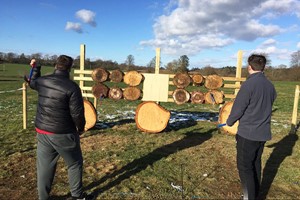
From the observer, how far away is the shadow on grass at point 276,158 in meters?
4.68

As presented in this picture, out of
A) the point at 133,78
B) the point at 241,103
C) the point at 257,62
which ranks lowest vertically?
the point at 241,103

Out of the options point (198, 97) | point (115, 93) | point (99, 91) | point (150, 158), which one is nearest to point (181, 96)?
point (198, 97)

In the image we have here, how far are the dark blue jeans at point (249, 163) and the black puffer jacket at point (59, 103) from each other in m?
2.14

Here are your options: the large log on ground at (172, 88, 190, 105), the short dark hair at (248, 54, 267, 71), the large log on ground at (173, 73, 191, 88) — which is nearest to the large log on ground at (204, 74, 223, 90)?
the large log on ground at (173, 73, 191, 88)

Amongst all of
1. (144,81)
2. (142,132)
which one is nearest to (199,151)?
(142,132)

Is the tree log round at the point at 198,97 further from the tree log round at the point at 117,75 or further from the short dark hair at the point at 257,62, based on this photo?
the short dark hair at the point at 257,62

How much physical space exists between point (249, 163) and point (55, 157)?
2564 millimetres

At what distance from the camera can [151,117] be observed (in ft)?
26.4

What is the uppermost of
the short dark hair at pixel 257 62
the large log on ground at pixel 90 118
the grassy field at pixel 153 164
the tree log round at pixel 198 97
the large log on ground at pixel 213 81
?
the short dark hair at pixel 257 62

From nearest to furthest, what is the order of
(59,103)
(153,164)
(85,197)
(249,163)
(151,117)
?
1. (59,103)
2. (249,163)
3. (85,197)
4. (153,164)
5. (151,117)

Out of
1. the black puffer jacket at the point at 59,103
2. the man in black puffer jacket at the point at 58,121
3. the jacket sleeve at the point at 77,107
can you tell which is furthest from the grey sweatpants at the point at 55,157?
the jacket sleeve at the point at 77,107

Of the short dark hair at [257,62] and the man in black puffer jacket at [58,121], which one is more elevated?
the short dark hair at [257,62]

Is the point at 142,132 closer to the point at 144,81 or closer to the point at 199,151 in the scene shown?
the point at 144,81

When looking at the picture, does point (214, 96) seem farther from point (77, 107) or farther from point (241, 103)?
point (77, 107)
